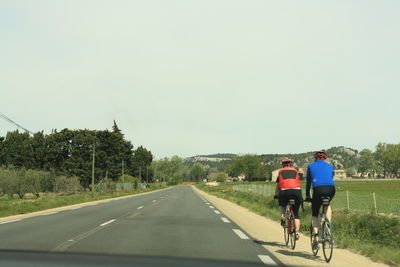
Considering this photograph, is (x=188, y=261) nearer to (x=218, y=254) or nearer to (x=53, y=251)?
(x=218, y=254)

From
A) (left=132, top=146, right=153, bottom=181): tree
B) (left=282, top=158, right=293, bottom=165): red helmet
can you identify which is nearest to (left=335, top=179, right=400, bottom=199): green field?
(left=282, top=158, right=293, bottom=165): red helmet

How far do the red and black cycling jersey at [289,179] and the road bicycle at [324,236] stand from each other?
3.32 ft

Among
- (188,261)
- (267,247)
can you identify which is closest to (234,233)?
(267,247)

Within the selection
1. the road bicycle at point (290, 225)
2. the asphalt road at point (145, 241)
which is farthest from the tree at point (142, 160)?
the road bicycle at point (290, 225)

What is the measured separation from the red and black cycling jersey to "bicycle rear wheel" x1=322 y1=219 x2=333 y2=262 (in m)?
1.40

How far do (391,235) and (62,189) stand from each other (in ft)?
208

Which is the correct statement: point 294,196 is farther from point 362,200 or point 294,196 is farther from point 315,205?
point 362,200

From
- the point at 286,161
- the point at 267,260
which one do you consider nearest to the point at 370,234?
the point at 286,161

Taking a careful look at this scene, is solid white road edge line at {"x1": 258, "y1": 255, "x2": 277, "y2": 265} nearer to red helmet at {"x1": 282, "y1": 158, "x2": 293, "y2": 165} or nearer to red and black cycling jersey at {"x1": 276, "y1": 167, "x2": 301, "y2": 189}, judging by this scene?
red and black cycling jersey at {"x1": 276, "y1": 167, "x2": 301, "y2": 189}

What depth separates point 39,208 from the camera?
21.3 meters

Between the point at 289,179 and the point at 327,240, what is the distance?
1.78 m

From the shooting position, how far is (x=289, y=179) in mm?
8398

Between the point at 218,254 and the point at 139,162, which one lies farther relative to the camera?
the point at 139,162

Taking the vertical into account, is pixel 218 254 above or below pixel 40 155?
below
